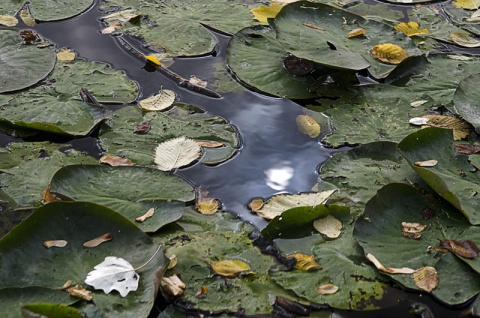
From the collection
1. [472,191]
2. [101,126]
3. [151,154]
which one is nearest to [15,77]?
[101,126]

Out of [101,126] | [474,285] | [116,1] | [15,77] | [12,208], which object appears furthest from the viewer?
[116,1]

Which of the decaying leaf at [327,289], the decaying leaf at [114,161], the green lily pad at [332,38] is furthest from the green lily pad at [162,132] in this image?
the decaying leaf at [327,289]

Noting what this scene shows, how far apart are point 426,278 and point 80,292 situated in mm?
869

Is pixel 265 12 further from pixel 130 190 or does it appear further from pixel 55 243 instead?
pixel 55 243

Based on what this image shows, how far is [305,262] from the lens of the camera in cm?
176

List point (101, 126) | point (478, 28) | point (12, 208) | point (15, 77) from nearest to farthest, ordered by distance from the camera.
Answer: point (12, 208)
point (101, 126)
point (15, 77)
point (478, 28)

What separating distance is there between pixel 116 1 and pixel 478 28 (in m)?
1.66

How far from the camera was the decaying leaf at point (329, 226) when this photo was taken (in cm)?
185

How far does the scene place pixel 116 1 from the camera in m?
3.12

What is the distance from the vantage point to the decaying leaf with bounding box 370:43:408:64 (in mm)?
2594

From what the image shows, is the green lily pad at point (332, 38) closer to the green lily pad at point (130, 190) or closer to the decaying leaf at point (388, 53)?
the decaying leaf at point (388, 53)

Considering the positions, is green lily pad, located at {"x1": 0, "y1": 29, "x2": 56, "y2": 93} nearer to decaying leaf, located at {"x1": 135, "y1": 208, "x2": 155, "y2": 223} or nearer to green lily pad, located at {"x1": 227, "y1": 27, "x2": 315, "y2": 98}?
green lily pad, located at {"x1": 227, "y1": 27, "x2": 315, "y2": 98}

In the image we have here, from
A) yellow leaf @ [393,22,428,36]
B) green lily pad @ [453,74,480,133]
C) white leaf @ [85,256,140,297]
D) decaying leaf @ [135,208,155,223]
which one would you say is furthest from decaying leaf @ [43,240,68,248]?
yellow leaf @ [393,22,428,36]

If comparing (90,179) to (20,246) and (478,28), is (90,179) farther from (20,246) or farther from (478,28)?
(478,28)
